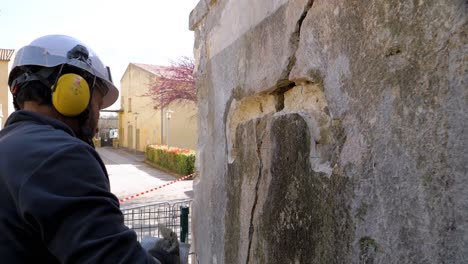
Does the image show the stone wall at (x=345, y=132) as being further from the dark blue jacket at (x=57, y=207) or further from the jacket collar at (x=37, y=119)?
the jacket collar at (x=37, y=119)

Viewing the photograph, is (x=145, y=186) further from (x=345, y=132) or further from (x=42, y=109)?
(x=345, y=132)

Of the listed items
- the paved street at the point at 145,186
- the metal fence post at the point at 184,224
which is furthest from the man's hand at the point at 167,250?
the paved street at the point at 145,186

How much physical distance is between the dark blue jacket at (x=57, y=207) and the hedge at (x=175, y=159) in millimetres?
15591

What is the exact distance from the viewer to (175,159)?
18.2m

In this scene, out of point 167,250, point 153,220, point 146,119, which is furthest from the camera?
point 146,119

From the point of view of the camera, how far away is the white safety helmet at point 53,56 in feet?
5.05

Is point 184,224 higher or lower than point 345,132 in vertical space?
lower

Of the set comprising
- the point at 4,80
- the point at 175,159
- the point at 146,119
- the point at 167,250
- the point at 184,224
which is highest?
the point at 4,80

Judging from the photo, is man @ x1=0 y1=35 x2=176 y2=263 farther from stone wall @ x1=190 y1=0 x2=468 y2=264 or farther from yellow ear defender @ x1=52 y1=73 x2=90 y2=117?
stone wall @ x1=190 y1=0 x2=468 y2=264

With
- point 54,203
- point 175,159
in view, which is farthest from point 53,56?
point 175,159

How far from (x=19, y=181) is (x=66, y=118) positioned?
45cm

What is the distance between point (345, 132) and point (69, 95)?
0.93 m

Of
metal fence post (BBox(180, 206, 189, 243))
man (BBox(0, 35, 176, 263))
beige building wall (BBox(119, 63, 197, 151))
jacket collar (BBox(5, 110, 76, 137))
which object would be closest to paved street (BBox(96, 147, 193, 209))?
beige building wall (BBox(119, 63, 197, 151))

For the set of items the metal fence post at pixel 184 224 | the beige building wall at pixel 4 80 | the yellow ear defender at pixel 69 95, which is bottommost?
the metal fence post at pixel 184 224
